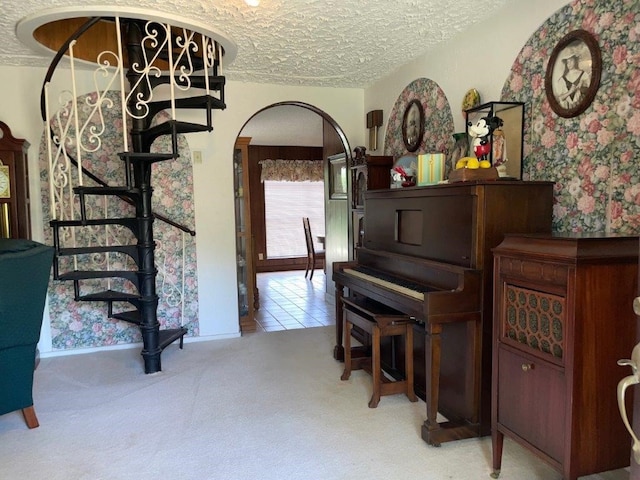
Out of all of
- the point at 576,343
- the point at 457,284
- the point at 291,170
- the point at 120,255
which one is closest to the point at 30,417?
the point at 120,255

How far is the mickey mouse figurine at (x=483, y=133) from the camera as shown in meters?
2.35

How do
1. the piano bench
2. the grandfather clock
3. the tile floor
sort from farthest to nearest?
the tile floor
the grandfather clock
the piano bench

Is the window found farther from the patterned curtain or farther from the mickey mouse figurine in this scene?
the mickey mouse figurine

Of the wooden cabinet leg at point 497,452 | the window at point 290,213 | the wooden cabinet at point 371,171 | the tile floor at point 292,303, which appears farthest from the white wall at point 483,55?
the window at point 290,213

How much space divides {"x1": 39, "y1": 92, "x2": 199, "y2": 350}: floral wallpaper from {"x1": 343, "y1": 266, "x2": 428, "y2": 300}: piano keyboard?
63.1 inches

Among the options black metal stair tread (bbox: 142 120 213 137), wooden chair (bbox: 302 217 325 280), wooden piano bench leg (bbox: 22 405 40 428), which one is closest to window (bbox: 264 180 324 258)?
wooden chair (bbox: 302 217 325 280)

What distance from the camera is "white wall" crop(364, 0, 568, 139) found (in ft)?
7.89

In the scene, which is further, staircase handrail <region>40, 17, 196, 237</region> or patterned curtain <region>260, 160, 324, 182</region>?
patterned curtain <region>260, 160, 324, 182</region>

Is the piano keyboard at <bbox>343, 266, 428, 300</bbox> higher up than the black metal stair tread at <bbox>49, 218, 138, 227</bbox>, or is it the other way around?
the black metal stair tread at <bbox>49, 218, 138, 227</bbox>

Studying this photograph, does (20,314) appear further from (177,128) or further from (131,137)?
(131,137)

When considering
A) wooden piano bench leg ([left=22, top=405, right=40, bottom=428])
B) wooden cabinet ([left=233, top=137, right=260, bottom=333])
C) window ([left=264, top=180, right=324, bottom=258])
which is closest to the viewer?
wooden piano bench leg ([left=22, top=405, right=40, bottom=428])

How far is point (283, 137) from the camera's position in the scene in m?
7.43

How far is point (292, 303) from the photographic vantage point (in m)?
5.55

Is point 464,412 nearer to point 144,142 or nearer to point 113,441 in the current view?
point 113,441
